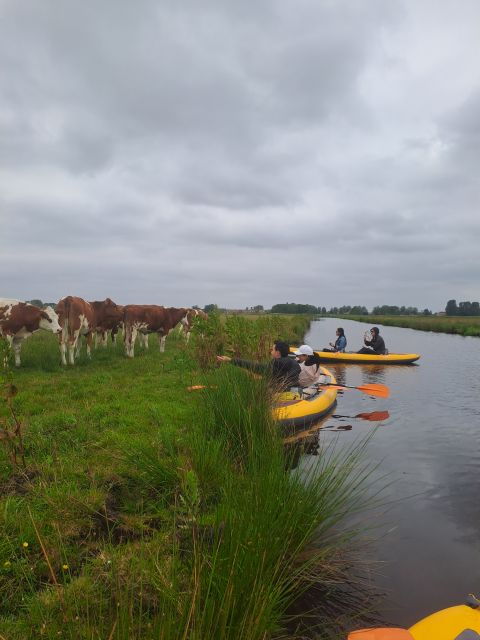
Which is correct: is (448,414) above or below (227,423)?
below

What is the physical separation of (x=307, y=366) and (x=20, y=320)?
25.9ft

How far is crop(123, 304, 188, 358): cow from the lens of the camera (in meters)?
14.8

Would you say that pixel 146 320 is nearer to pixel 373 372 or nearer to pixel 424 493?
pixel 373 372

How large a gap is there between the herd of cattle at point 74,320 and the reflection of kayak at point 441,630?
8571 millimetres

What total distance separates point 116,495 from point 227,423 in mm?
1838

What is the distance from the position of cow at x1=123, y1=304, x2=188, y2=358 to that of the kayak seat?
40.9 feet

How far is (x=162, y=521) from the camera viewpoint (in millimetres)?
3994

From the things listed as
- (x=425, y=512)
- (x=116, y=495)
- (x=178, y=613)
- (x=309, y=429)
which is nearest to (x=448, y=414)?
(x=309, y=429)

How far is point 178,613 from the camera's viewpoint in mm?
2225

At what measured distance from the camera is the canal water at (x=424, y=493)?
388cm

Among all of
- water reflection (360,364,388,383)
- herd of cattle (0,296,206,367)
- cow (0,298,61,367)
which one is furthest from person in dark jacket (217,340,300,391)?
water reflection (360,364,388,383)

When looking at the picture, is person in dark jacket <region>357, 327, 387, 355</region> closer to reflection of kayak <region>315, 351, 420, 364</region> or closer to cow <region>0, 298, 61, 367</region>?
reflection of kayak <region>315, 351, 420, 364</region>

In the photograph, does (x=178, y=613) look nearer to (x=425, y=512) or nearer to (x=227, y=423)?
(x=227, y=423)

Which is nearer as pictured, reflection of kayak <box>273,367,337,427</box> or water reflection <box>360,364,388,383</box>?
reflection of kayak <box>273,367,337,427</box>
